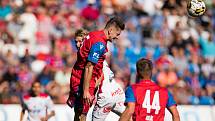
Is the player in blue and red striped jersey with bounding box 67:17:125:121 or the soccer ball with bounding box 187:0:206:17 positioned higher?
the soccer ball with bounding box 187:0:206:17

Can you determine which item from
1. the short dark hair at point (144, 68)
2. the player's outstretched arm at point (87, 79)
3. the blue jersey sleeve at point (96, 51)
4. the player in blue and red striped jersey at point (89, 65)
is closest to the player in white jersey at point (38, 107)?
the player in blue and red striped jersey at point (89, 65)

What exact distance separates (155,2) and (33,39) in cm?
429

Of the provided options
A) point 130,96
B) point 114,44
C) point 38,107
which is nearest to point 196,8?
point 130,96

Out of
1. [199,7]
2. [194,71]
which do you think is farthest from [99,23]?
[199,7]

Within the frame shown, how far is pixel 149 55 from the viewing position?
20.8 metres

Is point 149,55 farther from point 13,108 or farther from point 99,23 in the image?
point 13,108

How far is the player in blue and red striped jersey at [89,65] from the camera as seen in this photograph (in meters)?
11.8

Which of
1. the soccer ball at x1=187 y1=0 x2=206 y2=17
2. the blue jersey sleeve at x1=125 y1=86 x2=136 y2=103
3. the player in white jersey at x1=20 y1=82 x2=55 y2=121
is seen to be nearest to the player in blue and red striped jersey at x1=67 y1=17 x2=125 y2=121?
the blue jersey sleeve at x1=125 y1=86 x2=136 y2=103

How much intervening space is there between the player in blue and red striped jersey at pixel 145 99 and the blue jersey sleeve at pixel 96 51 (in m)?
1.11

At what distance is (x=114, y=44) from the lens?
2072 cm

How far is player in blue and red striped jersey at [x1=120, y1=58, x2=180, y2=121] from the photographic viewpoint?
10.7 metres

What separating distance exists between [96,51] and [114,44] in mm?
8965

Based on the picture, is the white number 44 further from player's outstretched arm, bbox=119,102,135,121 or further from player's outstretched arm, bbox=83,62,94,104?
player's outstretched arm, bbox=83,62,94,104

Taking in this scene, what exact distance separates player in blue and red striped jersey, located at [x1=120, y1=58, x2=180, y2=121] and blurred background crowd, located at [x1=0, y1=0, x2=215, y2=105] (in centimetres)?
781
